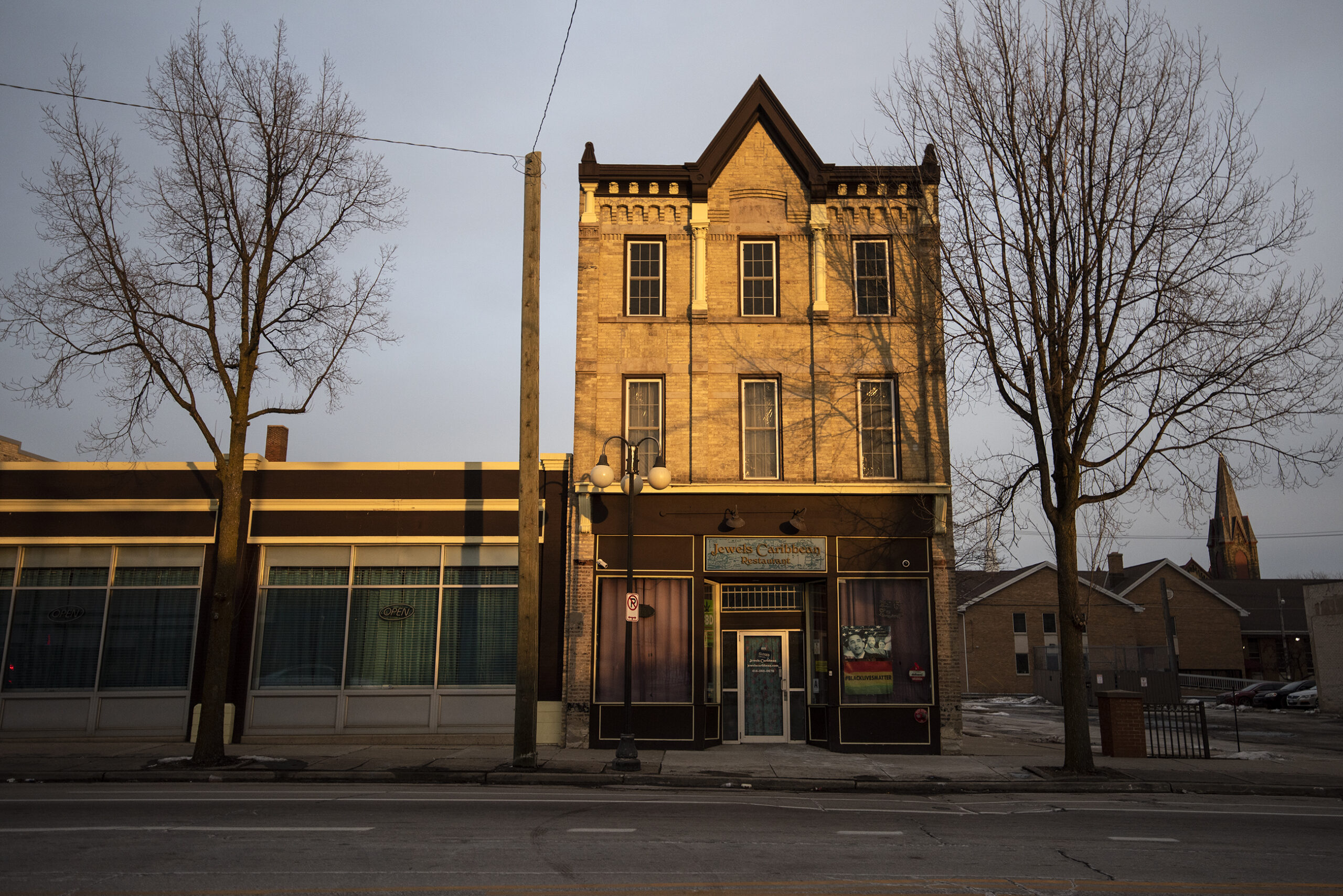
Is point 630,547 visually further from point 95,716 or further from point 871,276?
point 95,716

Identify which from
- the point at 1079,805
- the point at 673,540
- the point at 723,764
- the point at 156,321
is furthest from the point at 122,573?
the point at 1079,805

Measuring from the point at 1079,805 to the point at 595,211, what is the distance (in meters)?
14.2

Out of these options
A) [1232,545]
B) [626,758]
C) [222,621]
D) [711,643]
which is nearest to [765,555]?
[711,643]

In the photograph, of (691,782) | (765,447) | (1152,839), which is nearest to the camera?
(1152,839)

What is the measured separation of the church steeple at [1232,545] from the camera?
326 ft

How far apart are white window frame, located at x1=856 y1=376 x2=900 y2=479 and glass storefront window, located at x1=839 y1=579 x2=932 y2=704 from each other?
2.16m

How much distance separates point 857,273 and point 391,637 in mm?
12356

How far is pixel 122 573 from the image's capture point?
18.8 metres

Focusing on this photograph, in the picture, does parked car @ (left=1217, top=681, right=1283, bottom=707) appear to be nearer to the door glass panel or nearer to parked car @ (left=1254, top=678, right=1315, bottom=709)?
parked car @ (left=1254, top=678, right=1315, bottom=709)

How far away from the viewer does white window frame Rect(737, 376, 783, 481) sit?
18750mm

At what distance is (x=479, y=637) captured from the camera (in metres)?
18.5

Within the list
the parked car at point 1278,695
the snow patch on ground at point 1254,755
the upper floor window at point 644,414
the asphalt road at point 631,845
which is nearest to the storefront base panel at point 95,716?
the asphalt road at point 631,845

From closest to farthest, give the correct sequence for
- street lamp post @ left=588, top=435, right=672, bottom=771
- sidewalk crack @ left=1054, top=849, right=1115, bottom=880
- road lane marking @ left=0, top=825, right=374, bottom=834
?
sidewalk crack @ left=1054, top=849, right=1115, bottom=880
road lane marking @ left=0, top=825, right=374, bottom=834
street lamp post @ left=588, top=435, right=672, bottom=771

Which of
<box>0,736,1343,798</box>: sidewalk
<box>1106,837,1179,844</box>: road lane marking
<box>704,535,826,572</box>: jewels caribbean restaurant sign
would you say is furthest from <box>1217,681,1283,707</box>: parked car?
<box>1106,837,1179,844</box>: road lane marking
